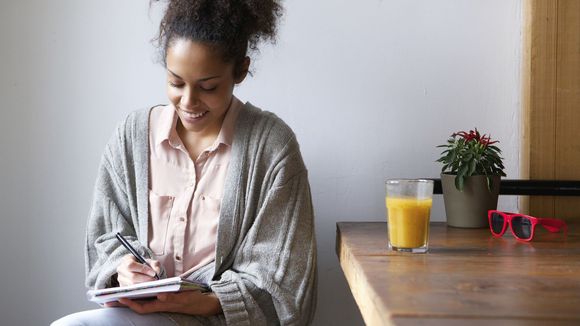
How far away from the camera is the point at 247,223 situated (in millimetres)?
1545

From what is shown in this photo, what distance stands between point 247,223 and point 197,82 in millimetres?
306

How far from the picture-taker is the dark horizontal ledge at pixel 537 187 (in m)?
1.74

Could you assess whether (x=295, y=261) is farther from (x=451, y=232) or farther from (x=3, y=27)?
(x=3, y=27)

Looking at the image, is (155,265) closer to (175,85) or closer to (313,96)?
(175,85)

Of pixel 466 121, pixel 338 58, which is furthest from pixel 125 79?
pixel 466 121

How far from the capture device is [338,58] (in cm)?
183

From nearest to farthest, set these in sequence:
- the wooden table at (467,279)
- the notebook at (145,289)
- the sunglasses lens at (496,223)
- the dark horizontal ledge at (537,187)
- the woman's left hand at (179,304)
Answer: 1. the wooden table at (467,279)
2. the notebook at (145,289)
3. the woman's left hand at (179,304)
4. the sunglasses lens at (496,223)
5. the dark horizontal ledge at (537,187)

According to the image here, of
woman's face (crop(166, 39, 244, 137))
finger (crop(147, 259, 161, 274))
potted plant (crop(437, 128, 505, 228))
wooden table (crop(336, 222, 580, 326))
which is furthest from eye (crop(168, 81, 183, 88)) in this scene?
potted plant (crop(437, 128, 505, 228))

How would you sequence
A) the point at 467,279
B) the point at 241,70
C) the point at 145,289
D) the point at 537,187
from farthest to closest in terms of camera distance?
1. the point at 537,187
2. the point at 241,70
3. the point at 145,289
4. the point at 467,279

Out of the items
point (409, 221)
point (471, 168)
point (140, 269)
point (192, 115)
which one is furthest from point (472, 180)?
point (140, 269)

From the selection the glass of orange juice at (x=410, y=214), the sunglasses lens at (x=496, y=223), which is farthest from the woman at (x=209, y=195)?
the sunglasses lens at (x=496, y=223)

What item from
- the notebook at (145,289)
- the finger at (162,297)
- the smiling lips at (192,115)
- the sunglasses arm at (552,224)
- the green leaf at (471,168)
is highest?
the smiling lips at (192,115)

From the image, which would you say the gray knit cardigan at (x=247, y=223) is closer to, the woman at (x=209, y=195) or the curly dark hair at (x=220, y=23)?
the woman at (x=209, y=195)

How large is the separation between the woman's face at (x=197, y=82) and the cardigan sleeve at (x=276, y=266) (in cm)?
19
